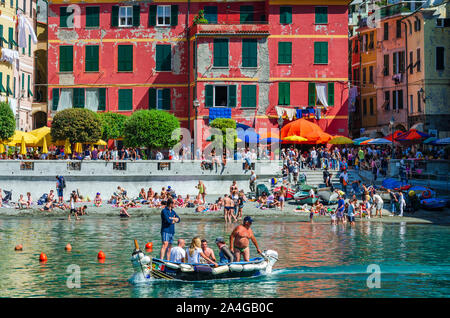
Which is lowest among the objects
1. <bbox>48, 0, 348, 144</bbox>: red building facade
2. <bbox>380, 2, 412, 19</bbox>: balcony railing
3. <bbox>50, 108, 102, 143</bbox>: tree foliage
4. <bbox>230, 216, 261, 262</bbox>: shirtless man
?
<bbox>230, 216, 261, 262</bbox>: shirtless man

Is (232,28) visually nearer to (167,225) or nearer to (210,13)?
(210,13)

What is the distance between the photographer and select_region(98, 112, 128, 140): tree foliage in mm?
58750

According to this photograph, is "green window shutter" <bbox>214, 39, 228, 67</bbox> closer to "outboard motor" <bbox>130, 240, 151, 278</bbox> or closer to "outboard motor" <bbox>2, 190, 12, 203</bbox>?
"outboard motor" <bbox>2, 190, 12, 203</bbox>

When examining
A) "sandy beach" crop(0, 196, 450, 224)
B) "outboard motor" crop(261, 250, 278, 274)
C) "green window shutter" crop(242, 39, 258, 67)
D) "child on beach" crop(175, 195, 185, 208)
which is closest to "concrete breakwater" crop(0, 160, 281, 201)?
"sandy beach" crop(0, 196, 450, 224)

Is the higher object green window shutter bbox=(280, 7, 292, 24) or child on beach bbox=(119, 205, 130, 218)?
green window shutter bbox=(280, 7, 292, 24)

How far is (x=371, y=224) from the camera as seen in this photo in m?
44.2

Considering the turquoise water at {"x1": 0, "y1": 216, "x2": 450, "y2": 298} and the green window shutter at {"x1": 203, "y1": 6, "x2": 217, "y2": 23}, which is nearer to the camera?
the turquoise water at {"x1": 0, "y1": 216, "x2": 450, "y2": 298}

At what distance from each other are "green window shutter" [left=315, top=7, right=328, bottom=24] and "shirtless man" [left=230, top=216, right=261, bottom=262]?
39.6 m

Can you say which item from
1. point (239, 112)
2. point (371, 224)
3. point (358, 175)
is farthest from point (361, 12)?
point (371, 224)

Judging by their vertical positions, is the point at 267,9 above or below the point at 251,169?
above

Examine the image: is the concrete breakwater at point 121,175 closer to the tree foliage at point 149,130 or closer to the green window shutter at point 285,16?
the tree foliage at point 149,130

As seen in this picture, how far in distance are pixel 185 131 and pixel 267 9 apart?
1164 cm

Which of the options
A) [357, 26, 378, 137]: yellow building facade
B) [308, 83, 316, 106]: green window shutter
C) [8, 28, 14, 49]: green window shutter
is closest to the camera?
[308, 83, 316, 106]: green window shutter
